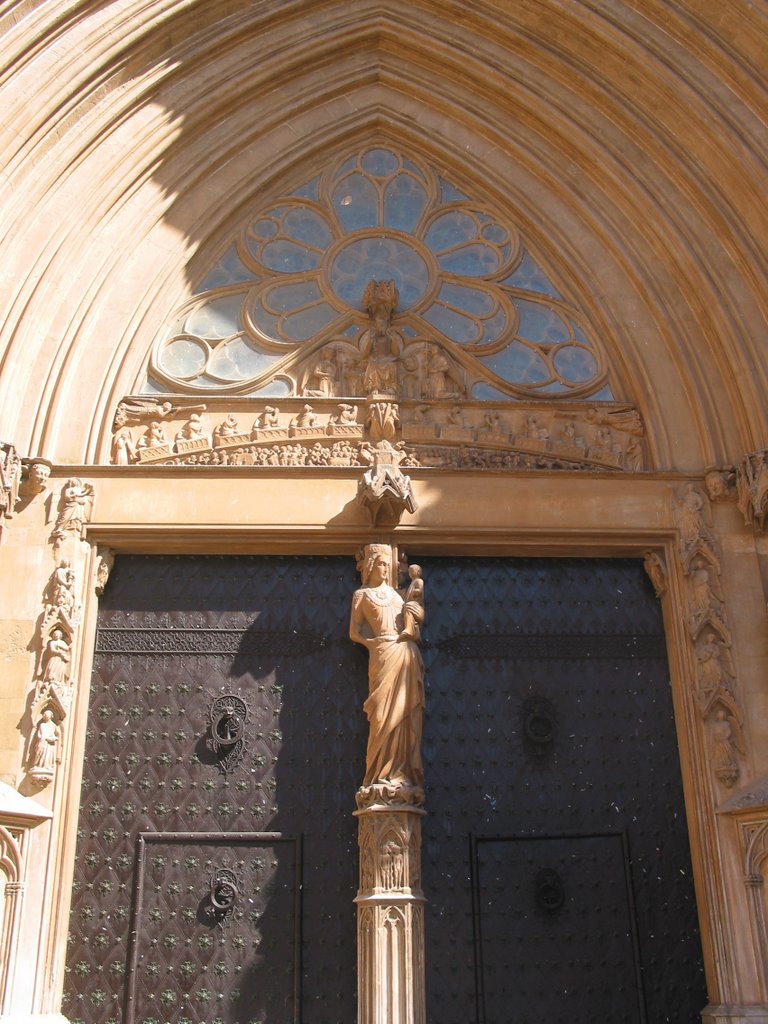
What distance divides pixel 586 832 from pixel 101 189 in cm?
680

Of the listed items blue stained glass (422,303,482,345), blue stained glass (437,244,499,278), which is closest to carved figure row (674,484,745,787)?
blue stained glass (422,303,482,345)

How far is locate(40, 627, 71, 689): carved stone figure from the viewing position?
8203 mm

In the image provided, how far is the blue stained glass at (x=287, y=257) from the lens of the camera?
34.7 feet

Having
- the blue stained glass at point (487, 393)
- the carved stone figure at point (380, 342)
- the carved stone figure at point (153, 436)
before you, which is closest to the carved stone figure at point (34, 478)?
the carved stone figure at point (153, 436)

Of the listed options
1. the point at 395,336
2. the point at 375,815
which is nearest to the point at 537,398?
the point at 395,336

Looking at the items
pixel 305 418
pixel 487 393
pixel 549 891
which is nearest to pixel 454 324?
pixel 487 393

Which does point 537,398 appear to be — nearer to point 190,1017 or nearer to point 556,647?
point 556,647

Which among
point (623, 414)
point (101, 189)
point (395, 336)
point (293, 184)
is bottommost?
point (623, 414)

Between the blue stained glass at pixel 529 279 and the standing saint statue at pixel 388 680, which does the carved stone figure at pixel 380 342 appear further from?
the standing saint statue at pixel 388 680

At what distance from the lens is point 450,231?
35.5 ft

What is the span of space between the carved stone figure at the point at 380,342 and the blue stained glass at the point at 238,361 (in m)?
0.90

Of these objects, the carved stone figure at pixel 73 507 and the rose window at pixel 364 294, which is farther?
the rose window at pixel 364 294

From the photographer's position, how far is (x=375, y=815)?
8.02 metres

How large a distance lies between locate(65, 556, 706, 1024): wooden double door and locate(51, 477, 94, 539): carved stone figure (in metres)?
0.67
